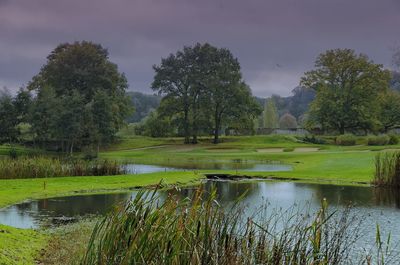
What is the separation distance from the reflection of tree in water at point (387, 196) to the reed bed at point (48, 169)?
17.5 metres

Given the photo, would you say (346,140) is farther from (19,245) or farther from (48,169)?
(19,245)

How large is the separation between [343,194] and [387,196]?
2041 millimetres

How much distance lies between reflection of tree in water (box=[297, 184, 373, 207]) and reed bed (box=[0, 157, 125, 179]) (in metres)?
13.8

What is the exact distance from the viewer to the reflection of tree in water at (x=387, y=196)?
2041 cm

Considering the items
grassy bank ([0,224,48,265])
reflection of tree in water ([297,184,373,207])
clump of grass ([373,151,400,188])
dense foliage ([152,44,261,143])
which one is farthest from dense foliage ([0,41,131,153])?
grassy bank ([0,224,48,265])

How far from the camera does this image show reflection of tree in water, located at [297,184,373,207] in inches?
835

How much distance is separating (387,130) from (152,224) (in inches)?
3458

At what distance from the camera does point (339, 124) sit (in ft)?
259

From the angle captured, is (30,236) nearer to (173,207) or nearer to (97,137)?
(173,207)

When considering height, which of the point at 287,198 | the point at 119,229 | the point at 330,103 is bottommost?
the point at 287,198

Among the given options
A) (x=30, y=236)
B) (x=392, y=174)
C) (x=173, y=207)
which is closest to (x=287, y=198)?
(x=392, y=174)

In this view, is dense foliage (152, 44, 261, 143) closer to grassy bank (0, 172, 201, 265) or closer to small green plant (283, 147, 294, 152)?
small green plant (283, 147, 294, 152)

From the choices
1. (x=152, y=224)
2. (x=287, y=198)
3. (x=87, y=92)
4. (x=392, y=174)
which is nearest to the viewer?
(x=152, y=224)

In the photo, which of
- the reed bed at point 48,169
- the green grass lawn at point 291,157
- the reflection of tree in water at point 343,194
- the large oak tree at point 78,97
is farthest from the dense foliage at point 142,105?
the reflection of tree in water at point 343,194
